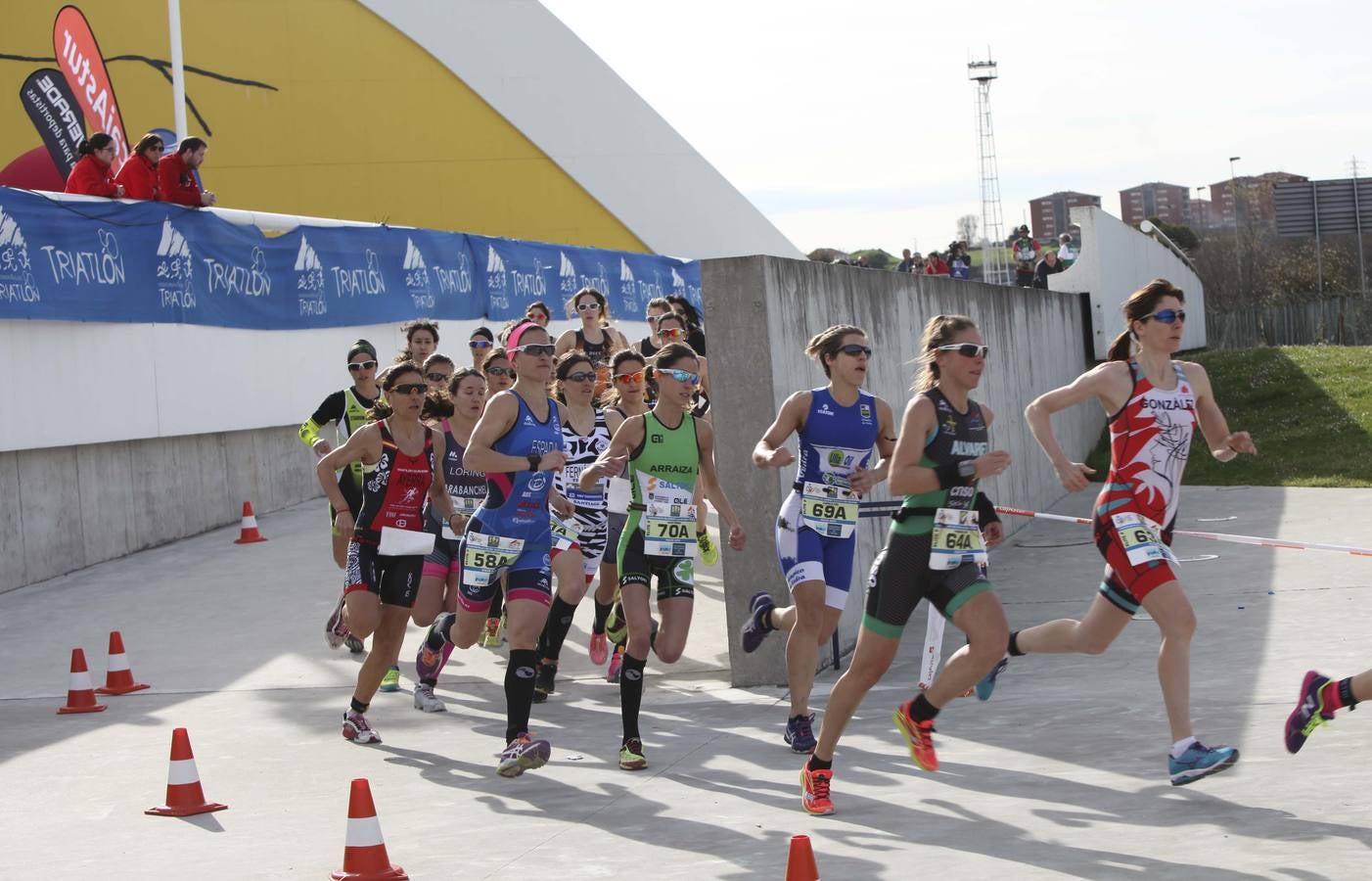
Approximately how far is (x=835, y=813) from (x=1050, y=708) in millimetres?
2141

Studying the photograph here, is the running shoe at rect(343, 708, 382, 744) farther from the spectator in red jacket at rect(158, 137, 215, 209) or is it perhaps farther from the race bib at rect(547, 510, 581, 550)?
the spectator in red jacket at rect(158, 137, 215, 209)

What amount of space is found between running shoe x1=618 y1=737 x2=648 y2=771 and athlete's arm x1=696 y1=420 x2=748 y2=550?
118 cm

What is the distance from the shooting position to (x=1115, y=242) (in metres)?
27.6

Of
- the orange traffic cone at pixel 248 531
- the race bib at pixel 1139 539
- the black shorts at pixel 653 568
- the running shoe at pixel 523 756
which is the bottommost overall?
the running shoe at pixel 523 756

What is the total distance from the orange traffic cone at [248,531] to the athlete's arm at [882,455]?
31.8 feet

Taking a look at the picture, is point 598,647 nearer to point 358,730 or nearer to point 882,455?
point 358,730

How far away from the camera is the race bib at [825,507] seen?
24.3ft

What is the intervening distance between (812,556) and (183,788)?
3.05 meters

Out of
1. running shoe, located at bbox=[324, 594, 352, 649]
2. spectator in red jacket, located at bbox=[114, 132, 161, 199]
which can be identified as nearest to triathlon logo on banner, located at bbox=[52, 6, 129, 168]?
spectator in red jacket, located at bbox=[114, 132, 161, 199]

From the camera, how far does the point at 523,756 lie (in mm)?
7250

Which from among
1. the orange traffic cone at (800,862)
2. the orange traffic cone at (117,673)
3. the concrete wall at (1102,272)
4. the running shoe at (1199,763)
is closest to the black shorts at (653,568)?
the running shoe at (1199,763)

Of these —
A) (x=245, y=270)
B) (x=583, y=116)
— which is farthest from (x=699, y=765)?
(x=583, y=116)

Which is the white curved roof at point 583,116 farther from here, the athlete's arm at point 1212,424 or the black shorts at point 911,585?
the black shorts at point 911,585

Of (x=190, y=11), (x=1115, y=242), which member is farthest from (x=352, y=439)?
(x=190, y=11)
